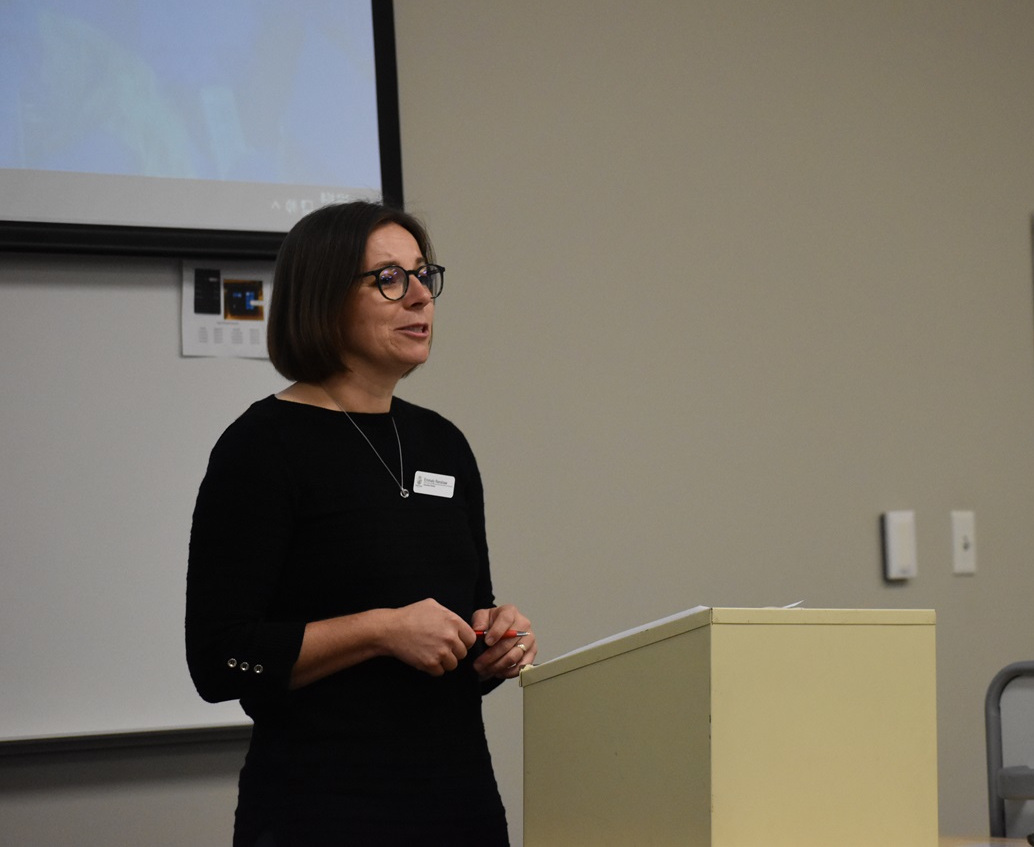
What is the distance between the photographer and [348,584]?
1.36 m

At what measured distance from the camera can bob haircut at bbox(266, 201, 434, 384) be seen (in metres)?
1.43

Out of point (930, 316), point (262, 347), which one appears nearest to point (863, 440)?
point (930, 316)

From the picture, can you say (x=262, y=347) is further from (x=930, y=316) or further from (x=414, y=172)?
(x=930, y=316)

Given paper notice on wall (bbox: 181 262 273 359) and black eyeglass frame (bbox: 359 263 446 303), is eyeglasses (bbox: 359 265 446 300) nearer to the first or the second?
black eyeglass frame (bbox: 359 263 446 303)

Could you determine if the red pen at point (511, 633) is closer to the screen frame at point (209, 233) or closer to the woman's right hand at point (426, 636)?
the woman's right hand at point (426, 636)

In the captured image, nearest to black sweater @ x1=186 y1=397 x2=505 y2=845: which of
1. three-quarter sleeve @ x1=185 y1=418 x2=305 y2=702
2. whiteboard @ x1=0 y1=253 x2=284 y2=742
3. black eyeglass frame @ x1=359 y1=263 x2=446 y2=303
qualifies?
three-quarter sleeve @ x1=185 y1=418 x2=305 y2=702

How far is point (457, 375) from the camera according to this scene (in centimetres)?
234

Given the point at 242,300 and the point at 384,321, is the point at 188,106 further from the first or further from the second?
the point at 384,321

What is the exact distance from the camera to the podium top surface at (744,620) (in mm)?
1040

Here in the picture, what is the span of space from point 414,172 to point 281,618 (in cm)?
121

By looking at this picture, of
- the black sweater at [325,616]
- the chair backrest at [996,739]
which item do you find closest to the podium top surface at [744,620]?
the black sweater at [325,616]

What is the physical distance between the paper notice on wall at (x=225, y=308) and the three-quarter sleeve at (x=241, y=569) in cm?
78

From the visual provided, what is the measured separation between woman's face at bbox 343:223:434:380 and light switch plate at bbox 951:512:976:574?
1675 millimetres

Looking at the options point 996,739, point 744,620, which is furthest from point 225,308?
point 996,739
